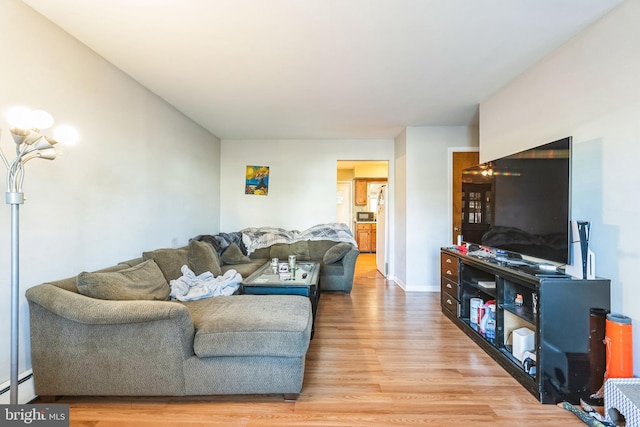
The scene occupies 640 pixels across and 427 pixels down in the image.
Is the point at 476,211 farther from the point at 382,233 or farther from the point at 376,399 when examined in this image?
the point at 382,233

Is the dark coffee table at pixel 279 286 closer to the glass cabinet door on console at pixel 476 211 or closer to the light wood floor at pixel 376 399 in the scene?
the light wood floor at pixel 376 399

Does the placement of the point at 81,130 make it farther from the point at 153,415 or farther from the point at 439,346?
the point at 439,346

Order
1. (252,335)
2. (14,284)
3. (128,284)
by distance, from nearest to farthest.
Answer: (14,284) < (252,335) < (128,284)

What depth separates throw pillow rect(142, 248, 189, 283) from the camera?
289 cm

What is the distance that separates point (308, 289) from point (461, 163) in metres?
3.29

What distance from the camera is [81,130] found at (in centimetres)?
232

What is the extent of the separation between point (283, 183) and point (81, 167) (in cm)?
342

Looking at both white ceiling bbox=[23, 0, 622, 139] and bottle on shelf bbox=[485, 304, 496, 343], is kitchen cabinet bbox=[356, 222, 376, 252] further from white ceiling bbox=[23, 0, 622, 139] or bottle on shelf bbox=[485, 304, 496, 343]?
bottle on shelf bbox=[485, 304, 496, 343]

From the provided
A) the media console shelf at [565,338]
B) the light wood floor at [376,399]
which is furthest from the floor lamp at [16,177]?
the media console shelf at [565,338]

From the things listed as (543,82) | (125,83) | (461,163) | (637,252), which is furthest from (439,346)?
(125,83)

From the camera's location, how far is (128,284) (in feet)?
7.32

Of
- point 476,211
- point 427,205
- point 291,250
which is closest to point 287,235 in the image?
point 291,250

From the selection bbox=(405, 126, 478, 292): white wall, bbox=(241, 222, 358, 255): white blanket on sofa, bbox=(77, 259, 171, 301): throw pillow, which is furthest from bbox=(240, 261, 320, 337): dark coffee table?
bbox=(405, 126, 478, 292): white wall

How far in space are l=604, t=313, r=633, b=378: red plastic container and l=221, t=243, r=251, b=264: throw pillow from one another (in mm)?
3925
